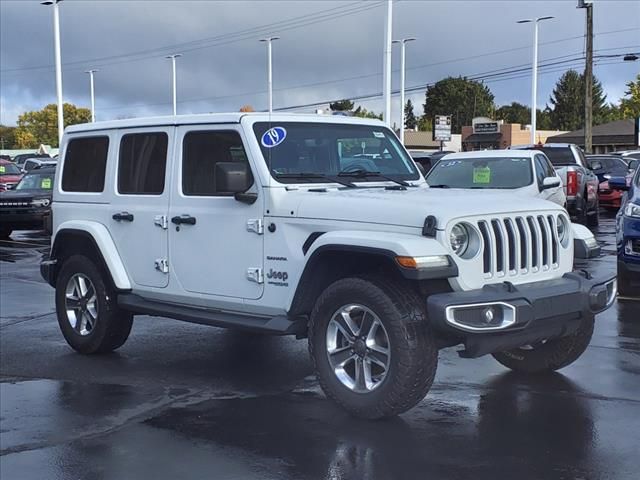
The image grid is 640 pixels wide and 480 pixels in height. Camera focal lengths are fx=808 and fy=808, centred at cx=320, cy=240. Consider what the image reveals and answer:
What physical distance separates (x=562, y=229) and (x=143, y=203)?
3.32m

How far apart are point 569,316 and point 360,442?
1.58 meters

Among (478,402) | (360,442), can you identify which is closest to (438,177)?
(478,402)

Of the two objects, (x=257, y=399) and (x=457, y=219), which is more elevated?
(x=457, y=219)

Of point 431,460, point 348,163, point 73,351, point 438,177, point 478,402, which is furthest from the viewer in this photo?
point 438,177

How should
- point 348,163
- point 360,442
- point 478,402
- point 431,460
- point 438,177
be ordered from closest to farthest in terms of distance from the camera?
point 431,460
point 360,442
point 478,402
point 348,163
point 438,177

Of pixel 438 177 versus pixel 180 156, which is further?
pixel 438 177

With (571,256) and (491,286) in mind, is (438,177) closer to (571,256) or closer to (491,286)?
(571,256)

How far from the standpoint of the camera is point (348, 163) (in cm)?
631

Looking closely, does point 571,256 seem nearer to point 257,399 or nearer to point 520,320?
point 520,320

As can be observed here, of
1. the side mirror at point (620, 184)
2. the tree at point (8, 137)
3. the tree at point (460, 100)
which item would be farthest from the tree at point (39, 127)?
the side mirror at point (620, 184)

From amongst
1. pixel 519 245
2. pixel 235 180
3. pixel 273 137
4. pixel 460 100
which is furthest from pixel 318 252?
pixel 460 100

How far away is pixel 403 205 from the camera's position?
5.07m

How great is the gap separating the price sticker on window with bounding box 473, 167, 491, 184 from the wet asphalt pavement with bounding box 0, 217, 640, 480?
18.7ft

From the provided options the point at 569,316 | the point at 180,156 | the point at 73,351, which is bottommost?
the point at 73,351
